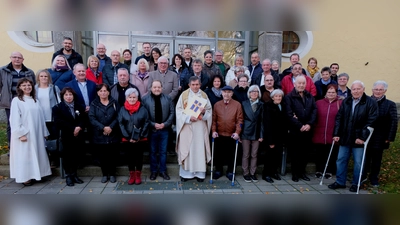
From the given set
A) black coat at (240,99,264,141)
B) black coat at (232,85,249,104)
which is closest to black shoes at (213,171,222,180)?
black coat at (240,99,264,141)

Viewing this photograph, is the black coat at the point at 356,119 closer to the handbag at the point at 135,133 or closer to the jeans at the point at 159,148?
the jeans at the point at 159,148

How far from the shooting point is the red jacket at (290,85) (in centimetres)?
499

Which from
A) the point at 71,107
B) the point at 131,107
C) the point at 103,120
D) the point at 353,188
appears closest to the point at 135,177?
the point at 103,120

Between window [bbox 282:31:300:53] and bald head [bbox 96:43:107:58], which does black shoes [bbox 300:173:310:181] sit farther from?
window [bbox 282:31:300:53]

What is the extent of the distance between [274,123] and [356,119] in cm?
124

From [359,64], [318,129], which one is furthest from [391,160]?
[359,64]

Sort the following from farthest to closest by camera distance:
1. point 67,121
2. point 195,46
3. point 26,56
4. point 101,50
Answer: point 195,46 → point 26,56 → point 101,50 → point 67,121

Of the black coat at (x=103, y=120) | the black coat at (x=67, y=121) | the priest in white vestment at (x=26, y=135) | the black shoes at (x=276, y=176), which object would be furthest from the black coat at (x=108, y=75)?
the black shoes at (x=276, y=176)

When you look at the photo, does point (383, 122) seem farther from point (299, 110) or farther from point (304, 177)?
point (304, 177)

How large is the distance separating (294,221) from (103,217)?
1566 millimetres

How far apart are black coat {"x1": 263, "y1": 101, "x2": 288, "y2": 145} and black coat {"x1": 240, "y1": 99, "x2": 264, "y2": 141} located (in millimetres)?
86

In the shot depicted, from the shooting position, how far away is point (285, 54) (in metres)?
8.55

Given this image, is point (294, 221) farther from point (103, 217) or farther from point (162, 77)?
point (162, 77)

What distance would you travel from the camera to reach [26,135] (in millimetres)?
4039
